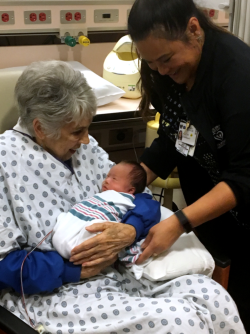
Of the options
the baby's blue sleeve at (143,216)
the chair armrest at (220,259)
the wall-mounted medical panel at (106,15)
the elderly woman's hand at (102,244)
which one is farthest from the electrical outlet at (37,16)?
the chair armrest at (220,259)

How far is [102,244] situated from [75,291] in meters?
0.20

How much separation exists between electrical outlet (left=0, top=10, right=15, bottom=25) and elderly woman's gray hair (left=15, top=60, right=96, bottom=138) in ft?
3.72

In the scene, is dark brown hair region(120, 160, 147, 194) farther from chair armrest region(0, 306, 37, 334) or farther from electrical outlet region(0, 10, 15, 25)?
electrical outlet region(0, 10, 15, 25)

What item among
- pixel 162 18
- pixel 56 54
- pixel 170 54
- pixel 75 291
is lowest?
pixel 75 291

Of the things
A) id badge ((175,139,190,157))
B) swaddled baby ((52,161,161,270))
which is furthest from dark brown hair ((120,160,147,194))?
id badge ((175,139,190,157))

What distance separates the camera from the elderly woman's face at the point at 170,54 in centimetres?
121

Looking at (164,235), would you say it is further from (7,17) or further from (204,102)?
(7,17)

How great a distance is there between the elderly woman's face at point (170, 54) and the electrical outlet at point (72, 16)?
53.4 inches

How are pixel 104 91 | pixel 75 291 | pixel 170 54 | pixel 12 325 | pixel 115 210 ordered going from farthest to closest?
1. pixel 104 91
2. pixel 115 210
3. pixel 75 291
4. pixel 170 54
5. pixel 12 325

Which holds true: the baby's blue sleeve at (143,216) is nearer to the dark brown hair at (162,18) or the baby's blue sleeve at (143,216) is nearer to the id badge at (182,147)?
the id badge at (182,147)

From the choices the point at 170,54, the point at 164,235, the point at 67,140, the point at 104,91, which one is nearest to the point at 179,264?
the point at 164,235

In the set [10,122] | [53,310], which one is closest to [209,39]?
[10,122]

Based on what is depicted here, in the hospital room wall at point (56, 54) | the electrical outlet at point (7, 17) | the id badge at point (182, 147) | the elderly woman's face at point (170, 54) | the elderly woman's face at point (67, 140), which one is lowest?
the id badge at point (182, 147)

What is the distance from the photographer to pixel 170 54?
1.24 metres
